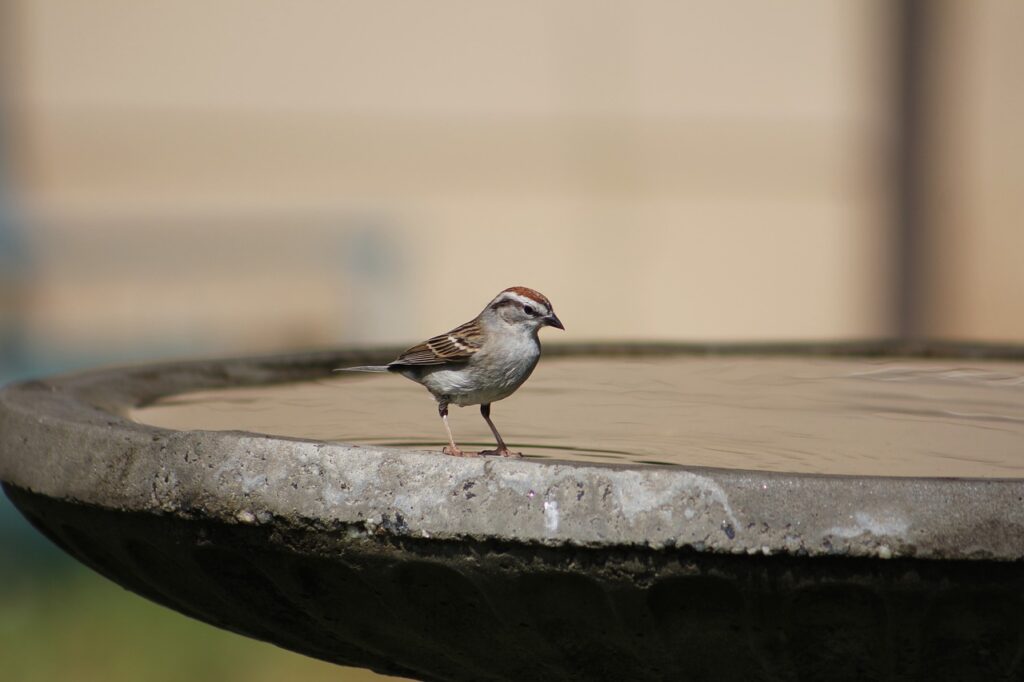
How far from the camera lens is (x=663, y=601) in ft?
7.72

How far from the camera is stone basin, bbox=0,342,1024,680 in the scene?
2.22 metres

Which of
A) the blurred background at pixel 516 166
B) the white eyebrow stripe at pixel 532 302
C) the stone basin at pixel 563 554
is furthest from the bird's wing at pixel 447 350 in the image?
the blurred background at pixel 516 166

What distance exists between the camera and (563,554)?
7.55ft

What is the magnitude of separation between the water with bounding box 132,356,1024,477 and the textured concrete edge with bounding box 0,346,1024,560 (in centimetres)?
72

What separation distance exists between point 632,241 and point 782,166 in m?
1.76

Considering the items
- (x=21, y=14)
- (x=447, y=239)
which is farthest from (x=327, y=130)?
(x=21, y=14)

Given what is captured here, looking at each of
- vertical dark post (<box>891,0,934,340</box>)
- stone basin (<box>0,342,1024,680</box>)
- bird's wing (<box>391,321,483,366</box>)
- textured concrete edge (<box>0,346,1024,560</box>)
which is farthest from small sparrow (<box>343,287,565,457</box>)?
vertical dark post (<box>891,0,934,340</box>)

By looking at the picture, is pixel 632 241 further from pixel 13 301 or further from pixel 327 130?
pixel 13 301

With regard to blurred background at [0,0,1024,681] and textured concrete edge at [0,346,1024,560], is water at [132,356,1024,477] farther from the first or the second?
blurred background at [0,0,1024,681]

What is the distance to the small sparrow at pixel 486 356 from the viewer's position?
13.3ft

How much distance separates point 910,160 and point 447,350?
41.4 feet

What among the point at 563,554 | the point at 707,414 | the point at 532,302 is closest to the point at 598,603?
the point at 563,554

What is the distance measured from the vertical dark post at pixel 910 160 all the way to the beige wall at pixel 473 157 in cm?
21

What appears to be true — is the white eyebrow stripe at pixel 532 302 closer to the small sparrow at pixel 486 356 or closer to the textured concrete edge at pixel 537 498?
the small sparrow at pixel 486 356
